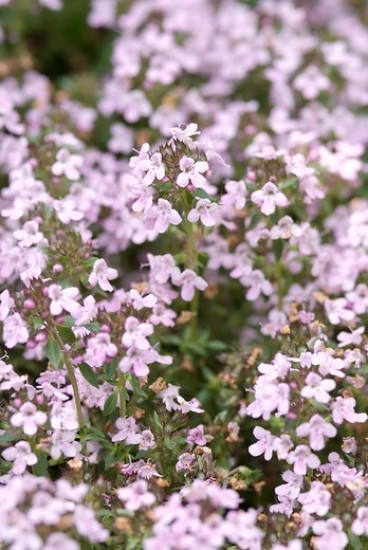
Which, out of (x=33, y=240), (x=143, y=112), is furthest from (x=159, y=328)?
(x=143, y=112)

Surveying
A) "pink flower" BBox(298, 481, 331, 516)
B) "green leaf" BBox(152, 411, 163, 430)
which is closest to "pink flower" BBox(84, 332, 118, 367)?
"green leaf" BBox(152, 411, 163, 430)

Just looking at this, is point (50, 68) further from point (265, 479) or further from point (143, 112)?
point (265, 479)

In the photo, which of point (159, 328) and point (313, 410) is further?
point (159, 328)

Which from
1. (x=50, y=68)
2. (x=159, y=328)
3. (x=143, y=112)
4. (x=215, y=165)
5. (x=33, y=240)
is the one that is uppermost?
(x=50, y=68)

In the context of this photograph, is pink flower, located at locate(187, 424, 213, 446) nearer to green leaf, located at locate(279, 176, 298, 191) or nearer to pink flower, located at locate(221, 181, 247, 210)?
pink flower, located at locate(221, 181, 247, 210)

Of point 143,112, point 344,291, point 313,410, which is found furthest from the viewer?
point 143,112

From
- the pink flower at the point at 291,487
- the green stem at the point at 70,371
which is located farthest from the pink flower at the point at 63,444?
the pink flower at the point at 291,487
